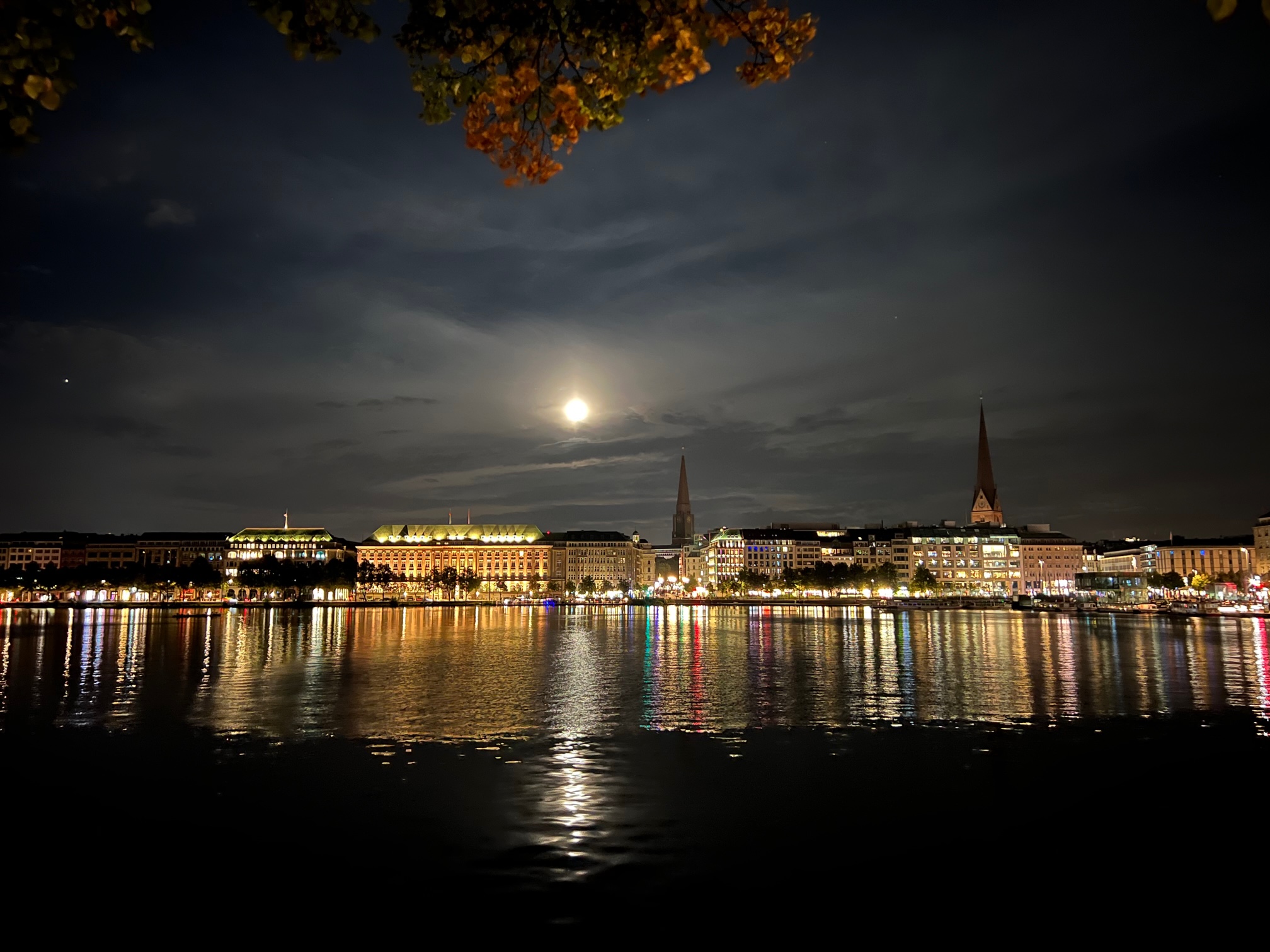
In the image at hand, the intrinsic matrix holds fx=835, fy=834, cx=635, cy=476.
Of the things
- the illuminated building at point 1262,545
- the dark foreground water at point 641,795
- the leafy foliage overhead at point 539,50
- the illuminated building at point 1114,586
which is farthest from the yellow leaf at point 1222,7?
the illuminated building at point 1262,545

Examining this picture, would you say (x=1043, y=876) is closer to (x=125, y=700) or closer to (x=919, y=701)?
(x=919, y=701)

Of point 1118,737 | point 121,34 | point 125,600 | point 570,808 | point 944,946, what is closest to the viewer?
point 121,34

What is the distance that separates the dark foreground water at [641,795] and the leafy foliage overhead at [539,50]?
7703 millimetres

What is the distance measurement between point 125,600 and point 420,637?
445 ft

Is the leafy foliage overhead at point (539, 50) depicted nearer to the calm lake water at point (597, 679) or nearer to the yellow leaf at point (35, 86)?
the yellow leaf at point (35, 86)

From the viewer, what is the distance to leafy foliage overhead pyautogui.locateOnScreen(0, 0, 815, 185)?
620 cm

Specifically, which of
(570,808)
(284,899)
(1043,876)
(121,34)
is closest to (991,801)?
(1043,876)

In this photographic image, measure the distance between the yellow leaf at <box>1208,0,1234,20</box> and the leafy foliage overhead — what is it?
10.4ft

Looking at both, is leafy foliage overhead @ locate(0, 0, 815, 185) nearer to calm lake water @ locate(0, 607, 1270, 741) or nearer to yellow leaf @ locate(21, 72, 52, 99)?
yellow leaf @ locate(21, 72, 52, 99)

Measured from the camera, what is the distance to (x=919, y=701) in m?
25.0

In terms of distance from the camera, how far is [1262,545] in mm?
195250

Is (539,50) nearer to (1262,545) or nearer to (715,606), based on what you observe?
(715,606)

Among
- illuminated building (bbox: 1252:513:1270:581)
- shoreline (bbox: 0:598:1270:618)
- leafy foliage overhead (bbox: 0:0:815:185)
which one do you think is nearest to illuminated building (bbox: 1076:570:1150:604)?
shoreline (bbox: 0:598:1270:618)

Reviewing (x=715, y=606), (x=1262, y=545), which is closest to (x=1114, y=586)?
(x=715, y=606)
